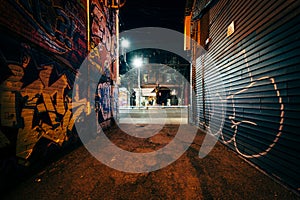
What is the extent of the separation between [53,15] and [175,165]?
5466 millimetres

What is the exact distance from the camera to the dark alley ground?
7.60 ft

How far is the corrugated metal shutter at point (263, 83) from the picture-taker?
2.45 m

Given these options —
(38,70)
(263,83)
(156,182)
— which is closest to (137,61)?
(38,70)

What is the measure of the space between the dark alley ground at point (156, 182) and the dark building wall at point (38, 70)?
0.79 m

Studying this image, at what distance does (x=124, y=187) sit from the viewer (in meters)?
2.54

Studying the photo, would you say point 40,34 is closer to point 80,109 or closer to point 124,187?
point 80,109

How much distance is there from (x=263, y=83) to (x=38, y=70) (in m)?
5.58

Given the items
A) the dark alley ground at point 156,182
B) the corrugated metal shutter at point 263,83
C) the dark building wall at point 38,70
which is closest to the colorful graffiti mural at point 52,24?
the dark building wall at point 38,70

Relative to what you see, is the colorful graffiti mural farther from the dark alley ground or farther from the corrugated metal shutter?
the corrugated metal shutter

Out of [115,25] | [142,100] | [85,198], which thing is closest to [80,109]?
[85,198]

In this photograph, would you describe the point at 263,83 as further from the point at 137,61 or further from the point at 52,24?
the point at 137,61

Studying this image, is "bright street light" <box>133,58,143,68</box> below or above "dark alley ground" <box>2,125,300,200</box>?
above

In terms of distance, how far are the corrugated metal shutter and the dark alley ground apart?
56 centimetres

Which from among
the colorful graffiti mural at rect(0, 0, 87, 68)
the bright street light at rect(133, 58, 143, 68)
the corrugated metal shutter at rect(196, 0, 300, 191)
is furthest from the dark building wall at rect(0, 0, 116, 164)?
the bright street light at rect(133, 58, 143, 68)
